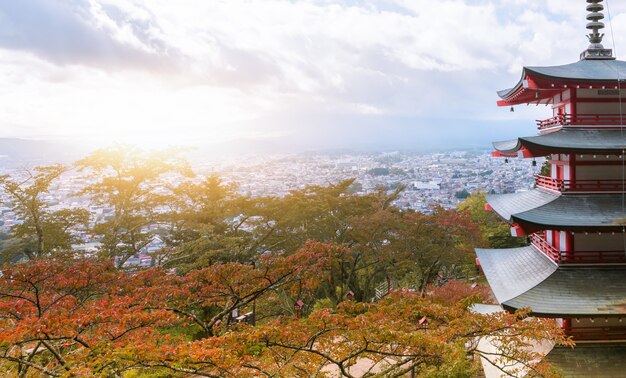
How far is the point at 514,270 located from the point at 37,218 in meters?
19.2

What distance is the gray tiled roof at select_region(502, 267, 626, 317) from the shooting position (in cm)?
1005

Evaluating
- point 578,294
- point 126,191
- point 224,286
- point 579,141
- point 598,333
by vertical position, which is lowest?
point 598,333

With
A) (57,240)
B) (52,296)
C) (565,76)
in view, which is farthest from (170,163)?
(565,76)

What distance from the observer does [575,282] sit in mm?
11102

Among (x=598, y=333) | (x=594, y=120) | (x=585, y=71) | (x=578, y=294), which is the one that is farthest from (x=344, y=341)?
(x=585, y=71)

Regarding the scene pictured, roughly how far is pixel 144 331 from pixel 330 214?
59.8 ft

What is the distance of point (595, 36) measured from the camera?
1410cm

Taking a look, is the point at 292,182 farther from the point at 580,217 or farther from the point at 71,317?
the point at 71,317

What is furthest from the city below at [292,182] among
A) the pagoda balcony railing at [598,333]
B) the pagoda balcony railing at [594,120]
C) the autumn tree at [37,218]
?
the pagoda balcony railing at [598,333]

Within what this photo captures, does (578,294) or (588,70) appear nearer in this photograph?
(578,294)

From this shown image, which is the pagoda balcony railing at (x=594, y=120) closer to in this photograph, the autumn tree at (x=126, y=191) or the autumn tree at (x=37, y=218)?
the autumn tree at (x=126, y=191)

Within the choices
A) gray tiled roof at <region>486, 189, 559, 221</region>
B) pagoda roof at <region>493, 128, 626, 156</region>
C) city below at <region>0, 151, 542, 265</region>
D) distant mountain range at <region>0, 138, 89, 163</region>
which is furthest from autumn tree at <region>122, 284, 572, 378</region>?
distant mountain range at <region>0, 138, 89, 163</region>

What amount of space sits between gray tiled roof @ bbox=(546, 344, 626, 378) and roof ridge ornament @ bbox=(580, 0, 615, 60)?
950cm

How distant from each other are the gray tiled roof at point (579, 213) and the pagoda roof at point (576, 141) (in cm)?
149
